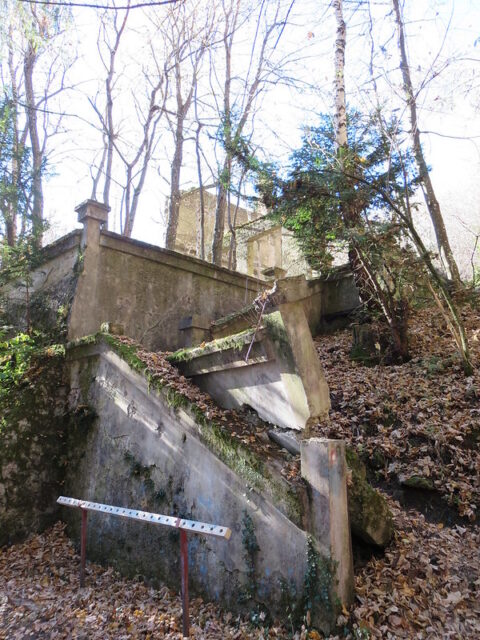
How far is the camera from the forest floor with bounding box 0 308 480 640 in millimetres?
3461

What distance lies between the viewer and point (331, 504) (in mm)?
3576

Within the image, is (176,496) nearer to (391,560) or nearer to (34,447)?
(391,560)

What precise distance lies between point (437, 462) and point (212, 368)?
9.84 feet

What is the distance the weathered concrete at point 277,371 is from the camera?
174 inches

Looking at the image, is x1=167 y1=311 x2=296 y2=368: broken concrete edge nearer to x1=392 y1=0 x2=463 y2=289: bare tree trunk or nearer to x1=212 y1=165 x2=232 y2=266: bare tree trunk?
x1=392 y1=0 x2=463 y2=289: bare tree trunk

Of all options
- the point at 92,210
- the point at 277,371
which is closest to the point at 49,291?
the point at 92,210

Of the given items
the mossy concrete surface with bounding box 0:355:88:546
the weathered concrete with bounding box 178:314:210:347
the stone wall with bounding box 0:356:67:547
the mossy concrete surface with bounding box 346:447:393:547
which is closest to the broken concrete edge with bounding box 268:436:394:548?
the mossy concrete surface with bounding box 346:447:393:547

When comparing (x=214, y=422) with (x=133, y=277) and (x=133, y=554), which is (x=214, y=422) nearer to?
(x=133, y=554)

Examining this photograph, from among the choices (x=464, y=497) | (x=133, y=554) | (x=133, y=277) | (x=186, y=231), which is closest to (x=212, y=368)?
(x=133, y=554)

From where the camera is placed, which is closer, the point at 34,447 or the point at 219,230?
the point at 34,447

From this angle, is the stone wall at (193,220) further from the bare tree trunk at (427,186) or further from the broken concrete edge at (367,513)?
the broken concrete edge at (367,513)

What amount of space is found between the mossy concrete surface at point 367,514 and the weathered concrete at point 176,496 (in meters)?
0.64

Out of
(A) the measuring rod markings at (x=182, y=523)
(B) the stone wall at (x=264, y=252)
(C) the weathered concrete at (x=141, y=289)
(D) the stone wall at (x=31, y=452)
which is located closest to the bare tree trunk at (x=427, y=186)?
(C) the weathered concrete at (x=141, y=289)

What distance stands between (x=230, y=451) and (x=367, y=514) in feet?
4.66
